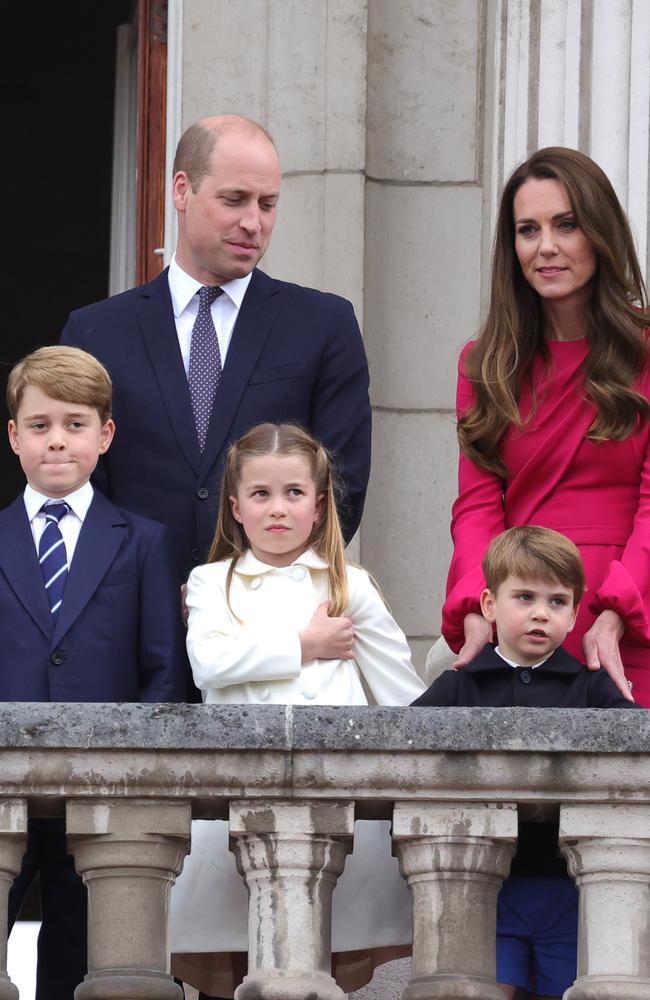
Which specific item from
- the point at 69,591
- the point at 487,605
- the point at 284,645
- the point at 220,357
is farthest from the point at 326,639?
the point at 220,357

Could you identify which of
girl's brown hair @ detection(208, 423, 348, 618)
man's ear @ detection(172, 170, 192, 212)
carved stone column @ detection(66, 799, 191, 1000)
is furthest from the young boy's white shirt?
carved stone column @ detection(66, 799, 191, 1000)

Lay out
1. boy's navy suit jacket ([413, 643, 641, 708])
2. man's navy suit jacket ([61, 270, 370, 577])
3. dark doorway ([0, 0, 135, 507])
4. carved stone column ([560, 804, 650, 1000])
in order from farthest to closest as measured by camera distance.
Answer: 1. dark doorway ([0, 0, 135, 507])
2. man's navy suit jacket ([61, 270, 370, 577])
3. boy's navy suit jacket ([413, 643, 641, 708])
4. carved stone column ([560, 804, 650, 1000])

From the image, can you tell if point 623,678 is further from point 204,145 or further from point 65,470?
point 204,145

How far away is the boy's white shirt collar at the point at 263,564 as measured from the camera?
5.42 metres

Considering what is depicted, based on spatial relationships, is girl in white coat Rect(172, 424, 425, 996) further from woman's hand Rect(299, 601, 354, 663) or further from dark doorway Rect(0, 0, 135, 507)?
dark doorway Rect(0, 0, 135, 507)

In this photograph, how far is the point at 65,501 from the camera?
18.3 ft

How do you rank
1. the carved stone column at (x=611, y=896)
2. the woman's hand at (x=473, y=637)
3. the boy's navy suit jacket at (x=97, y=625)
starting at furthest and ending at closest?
1. the boy's navy suit jacket at (x=97, y=625)
2. the woman's hand at (x=473, y=637)
3. the carved stone column at (x=611, y=896)

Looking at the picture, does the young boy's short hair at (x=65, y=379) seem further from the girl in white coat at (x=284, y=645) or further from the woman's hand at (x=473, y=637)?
the woman's hand at (x=473, y=637)

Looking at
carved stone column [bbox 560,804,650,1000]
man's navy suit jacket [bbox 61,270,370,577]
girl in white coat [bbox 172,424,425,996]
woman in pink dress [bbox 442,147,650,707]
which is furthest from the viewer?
man's navy suit jacket [bbox 61,270,370,577]

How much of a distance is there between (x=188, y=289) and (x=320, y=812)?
1.70 meters

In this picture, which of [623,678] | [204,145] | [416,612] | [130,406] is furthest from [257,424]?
[416,612]

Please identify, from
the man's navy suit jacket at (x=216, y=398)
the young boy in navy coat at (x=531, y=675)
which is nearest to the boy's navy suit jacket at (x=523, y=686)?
the young boy in navy coat at (x=531, y=675)

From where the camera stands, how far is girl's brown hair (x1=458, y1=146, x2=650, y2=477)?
216 inches

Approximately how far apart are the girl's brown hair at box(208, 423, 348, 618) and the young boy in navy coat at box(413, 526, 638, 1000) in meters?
0.39
